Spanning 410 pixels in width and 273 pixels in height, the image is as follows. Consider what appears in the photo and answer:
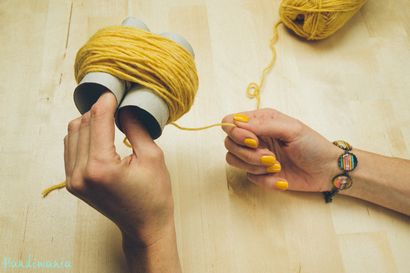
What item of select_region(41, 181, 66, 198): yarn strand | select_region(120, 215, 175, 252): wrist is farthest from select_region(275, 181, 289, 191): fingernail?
select_region(41, 181, 66, 198): yarn strand

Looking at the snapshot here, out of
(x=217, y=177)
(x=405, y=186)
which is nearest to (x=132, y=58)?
(x=217, y=177)

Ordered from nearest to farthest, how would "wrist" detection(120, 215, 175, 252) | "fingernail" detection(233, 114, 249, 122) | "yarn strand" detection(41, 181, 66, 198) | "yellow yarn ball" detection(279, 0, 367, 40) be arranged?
"wrist" detection(120, 215, 175, 252), "fingernail" detection(233, 114, 249, 122), "yarn strand" detection(41, 181, 66, 198), "yellow yarn ball" detection(279, 0, 367, 40)

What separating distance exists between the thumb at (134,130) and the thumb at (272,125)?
24 centimetres

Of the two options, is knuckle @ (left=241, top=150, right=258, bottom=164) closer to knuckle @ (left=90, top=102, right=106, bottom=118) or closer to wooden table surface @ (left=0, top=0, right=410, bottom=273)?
wooden table surface @ (left=0, top=0, right=410, bottom=273)

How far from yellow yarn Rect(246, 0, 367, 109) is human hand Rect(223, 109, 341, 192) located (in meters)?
0.21

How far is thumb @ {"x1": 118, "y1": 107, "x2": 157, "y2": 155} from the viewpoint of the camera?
1.92 feet

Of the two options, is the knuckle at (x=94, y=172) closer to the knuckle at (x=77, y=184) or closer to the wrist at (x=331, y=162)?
the knuckle at (x=77, y=184)

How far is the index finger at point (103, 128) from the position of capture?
0.51 m

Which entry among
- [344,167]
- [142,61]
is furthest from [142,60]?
[344,167]

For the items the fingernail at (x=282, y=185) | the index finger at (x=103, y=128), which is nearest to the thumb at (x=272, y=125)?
the fingernail at (x=282, y=185)

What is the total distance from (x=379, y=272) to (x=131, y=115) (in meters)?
0.75

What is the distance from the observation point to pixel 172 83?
23.2 inches

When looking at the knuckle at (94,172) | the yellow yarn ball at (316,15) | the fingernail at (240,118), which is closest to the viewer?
the knuckle at (94,172)

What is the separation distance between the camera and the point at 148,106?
1.86ft
